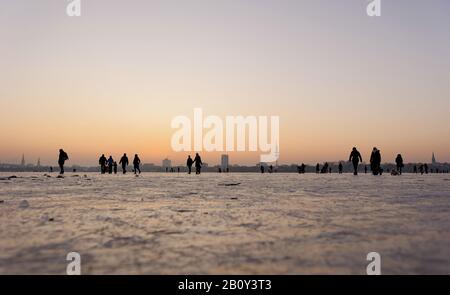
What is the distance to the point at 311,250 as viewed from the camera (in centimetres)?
276

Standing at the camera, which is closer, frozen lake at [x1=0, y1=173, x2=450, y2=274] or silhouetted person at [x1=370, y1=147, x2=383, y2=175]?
frozen lake at [x1=0, y1=173, x2=450, y2=274]

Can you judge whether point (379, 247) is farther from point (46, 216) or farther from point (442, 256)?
point (46, 216)

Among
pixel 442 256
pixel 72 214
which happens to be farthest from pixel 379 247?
pixel 72 214

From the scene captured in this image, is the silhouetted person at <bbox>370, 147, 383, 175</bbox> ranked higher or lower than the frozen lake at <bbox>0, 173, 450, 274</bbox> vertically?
higher

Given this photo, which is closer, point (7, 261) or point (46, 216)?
point (7, 261)

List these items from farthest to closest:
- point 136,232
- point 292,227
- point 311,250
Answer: point 292,227
point 136,232
point 311,250

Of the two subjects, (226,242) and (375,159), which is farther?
(375,159)

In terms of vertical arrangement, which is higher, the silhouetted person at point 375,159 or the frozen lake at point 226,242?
the silhouetted person at point 375,159

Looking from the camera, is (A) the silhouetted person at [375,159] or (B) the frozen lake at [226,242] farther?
(A) the silhouetted person at [375,159]

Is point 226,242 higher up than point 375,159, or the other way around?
point 375,159
